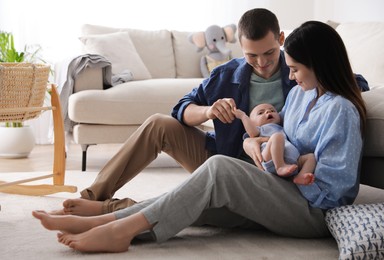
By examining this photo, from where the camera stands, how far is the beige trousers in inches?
96.2

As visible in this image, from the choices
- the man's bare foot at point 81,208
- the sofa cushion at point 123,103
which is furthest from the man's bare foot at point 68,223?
the sofa cushion at point 123,103

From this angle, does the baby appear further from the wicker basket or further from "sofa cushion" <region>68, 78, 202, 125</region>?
"sofa cushion" <region>68, 78, 202, 125</region>

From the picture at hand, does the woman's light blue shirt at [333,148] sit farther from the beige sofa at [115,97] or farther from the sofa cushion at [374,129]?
the beige sofa at [115,97]

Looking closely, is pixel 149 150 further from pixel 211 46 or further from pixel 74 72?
pixel 211 46

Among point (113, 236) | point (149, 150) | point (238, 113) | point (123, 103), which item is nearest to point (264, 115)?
point (238, 113)

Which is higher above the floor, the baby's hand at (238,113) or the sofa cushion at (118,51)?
the baby's hand at (238,113)

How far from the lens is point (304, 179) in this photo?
1977 millimetres

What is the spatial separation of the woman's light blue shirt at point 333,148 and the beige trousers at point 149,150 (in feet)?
1.59

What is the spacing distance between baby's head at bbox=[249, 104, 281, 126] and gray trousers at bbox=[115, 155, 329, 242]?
9.8 inches

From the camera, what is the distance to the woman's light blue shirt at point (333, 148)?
199 centimetres

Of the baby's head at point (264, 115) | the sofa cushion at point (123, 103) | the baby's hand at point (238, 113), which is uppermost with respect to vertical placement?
the baby's hand at point (238, 113)

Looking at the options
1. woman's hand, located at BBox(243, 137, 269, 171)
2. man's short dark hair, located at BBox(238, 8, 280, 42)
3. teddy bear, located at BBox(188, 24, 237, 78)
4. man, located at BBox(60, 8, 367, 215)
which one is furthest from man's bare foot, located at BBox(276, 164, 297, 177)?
teddy bear, located at BBox(188, 24, 237, 78)

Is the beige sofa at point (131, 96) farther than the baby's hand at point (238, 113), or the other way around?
the beige sofa at point (131, 96)

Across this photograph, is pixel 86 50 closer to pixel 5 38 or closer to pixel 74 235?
pixel 5 38
